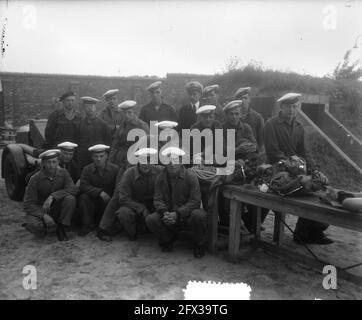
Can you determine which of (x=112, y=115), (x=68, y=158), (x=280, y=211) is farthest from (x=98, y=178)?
(x=280, y=211)

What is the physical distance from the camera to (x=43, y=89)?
1938 cm

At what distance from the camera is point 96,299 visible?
312 cm

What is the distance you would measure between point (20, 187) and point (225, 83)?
6726mm

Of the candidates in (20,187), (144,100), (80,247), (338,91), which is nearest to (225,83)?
(338,91)

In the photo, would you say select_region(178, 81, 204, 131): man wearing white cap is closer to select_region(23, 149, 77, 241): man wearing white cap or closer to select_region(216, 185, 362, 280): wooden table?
select_region(216, 185, 362, 280): wooden table

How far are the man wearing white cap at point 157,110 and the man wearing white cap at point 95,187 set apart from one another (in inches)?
37.6

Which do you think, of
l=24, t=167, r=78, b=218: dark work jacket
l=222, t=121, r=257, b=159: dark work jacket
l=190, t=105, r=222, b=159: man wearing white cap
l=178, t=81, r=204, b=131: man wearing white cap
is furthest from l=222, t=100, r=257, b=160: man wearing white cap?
Result: l=24, t=167, r=78, b=218: dark work jacket

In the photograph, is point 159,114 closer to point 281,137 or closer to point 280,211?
point 281,137

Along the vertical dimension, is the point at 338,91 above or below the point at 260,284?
above

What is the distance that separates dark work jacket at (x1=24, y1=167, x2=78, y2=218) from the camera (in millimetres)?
4582

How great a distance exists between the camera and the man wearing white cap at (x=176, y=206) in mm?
4016

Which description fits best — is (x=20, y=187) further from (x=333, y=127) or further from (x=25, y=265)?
(x=333, y=127)

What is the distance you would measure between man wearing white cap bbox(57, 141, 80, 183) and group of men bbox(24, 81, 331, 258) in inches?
0.6
